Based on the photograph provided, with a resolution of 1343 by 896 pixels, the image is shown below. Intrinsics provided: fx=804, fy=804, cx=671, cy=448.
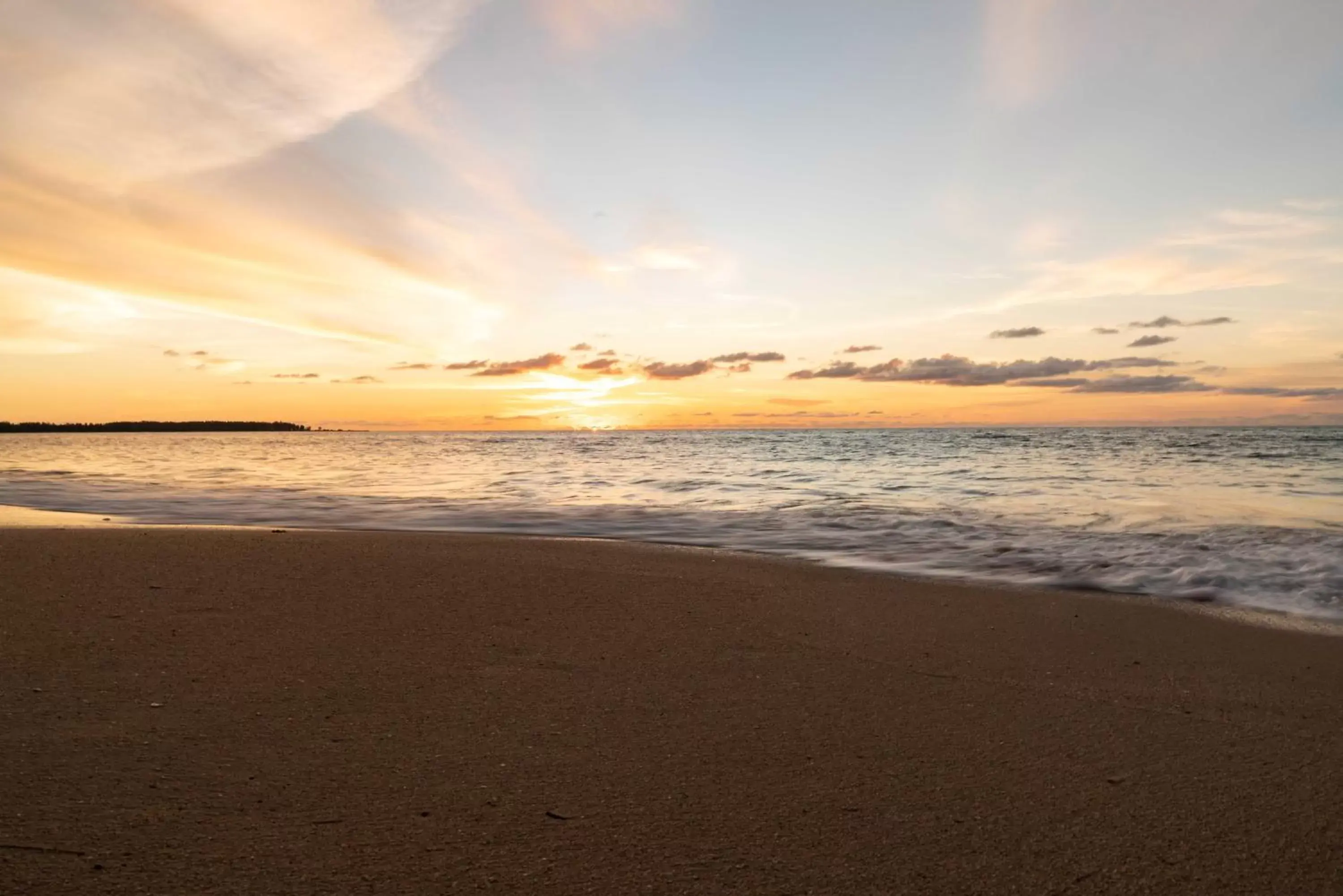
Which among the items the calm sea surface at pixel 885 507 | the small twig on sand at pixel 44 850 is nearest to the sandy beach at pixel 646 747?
the small twig on sand at pixel 44 850

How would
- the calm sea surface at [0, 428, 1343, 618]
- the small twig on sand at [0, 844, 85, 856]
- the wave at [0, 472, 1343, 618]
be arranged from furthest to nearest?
the calm sea surface at [0, 428, 1343, 618], the wave at [0, 472, 1343, 618], the small twig on sand at [0, 844, 85, 856]

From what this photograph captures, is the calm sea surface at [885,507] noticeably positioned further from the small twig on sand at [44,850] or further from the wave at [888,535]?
the small twig on sand at [44,850]

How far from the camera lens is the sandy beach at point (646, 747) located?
2.04 m

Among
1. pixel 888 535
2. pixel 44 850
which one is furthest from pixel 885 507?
pixel 44 850

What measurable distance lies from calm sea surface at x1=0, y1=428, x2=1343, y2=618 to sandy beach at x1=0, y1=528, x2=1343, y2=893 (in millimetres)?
2552

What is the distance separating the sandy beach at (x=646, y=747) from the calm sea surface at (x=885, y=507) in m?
2.55

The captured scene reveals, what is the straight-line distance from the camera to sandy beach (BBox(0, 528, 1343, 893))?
2.04 metres

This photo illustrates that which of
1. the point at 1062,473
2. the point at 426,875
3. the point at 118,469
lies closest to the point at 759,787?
the point at 426,875

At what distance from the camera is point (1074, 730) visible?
3.07 m

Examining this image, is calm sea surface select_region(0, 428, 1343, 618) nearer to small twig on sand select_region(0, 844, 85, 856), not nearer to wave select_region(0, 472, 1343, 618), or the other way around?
wave select_region(0, 472, 1343, 618)

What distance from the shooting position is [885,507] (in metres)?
12.8

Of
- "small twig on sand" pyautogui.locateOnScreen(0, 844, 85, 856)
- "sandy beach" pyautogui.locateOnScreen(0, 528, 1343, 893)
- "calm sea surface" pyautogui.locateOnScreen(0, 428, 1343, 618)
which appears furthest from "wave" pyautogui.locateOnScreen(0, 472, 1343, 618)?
"small twig on sand" pyautogui.locateOnScreen(0, 844, 85, 856)

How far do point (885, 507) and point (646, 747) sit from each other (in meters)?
10.6

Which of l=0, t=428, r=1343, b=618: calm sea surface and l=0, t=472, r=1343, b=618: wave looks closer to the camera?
l=0, t=472, r=1343, b=618: wave
